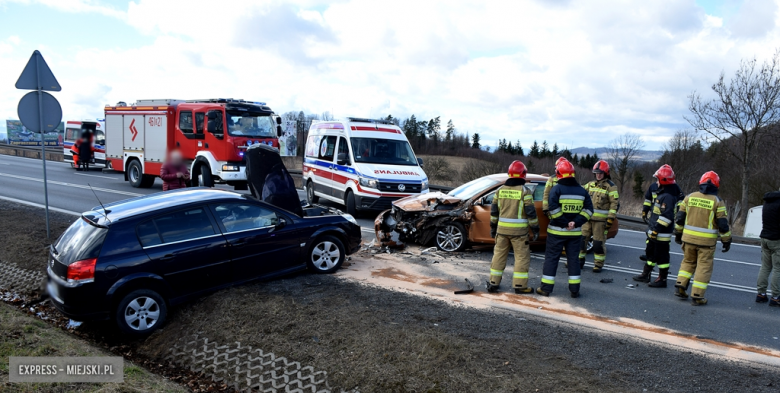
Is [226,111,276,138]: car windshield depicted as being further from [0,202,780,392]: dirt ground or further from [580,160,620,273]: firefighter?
[580,160,620,273]: firefighter

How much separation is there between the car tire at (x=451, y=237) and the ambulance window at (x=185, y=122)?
10030mm

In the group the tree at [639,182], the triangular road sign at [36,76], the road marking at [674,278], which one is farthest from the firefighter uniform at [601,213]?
the tree at [639,182]

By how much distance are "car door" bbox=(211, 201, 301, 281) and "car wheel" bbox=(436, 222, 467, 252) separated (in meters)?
3.02

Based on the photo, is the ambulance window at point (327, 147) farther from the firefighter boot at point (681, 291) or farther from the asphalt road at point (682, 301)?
the firefighter boot at point (681, 291)

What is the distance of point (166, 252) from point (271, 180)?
243 centimetres

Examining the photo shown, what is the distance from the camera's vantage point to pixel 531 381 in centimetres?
394

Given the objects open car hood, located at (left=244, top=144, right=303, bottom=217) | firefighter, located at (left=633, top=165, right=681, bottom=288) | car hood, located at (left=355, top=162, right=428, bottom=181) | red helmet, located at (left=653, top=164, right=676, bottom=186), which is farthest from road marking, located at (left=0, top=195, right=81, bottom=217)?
red helmet, located at (left=653, top=164, right=676, bottom=186)

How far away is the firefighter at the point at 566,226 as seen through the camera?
6480mm

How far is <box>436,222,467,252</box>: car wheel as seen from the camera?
28.6ft

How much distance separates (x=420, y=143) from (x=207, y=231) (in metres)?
56.3

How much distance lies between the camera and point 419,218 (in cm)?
890

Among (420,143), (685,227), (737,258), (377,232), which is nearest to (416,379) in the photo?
(685,227)

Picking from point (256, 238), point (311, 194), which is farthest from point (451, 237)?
point (311, 194)

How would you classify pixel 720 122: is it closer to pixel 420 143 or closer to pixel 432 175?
pixel 432 175
